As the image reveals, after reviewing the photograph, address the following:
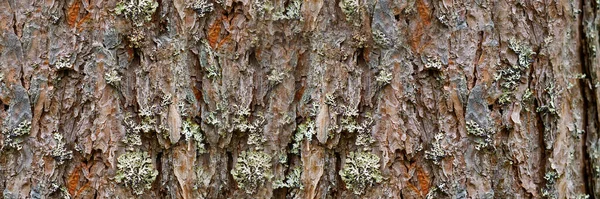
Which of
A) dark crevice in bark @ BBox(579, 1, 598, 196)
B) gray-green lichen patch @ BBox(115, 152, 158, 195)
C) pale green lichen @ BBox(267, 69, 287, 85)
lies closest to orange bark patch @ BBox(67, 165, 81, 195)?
gray-green lichen patch @ BBox(115, 152, 158, 195)

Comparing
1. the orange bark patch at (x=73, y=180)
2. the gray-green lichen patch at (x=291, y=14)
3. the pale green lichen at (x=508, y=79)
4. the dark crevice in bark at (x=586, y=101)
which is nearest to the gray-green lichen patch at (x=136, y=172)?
the orange bark patch at (x=73, y=180)

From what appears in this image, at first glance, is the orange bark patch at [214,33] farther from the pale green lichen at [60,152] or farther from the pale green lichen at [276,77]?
the pale green lichen at [60,152]

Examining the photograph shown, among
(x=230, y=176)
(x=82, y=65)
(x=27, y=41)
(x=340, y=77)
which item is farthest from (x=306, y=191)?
(x=27, y=41)

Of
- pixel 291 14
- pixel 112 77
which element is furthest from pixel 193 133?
pixel 291 14

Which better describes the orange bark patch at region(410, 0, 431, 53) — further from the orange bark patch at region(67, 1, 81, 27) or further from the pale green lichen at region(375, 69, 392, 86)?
the orange bark patch at region(67, 1, 81, 27)

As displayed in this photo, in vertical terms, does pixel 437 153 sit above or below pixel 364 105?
below

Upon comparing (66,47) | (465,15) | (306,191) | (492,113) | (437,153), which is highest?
(465,15)

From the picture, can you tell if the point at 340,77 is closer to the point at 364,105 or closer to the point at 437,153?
the point at 364,105
